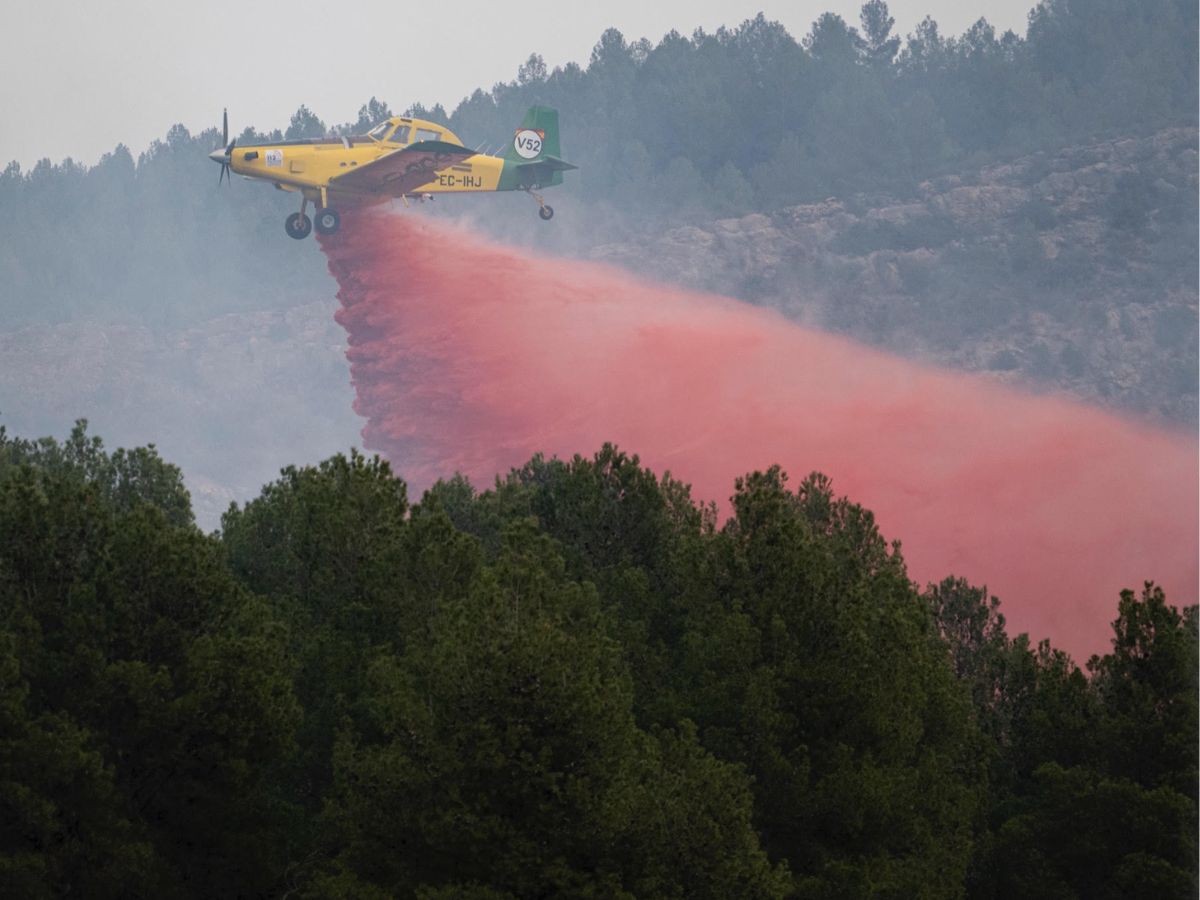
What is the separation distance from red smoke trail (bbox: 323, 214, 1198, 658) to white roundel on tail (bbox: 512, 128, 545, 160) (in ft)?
16.1

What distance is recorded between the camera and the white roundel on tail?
81.9 m

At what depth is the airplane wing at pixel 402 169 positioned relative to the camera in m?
67.2

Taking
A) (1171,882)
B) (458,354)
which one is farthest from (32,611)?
(458,354)

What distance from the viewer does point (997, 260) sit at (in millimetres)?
119250

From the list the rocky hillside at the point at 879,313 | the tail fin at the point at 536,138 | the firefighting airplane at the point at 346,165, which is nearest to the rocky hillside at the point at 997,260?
the rocky hillside at the point at 879,313

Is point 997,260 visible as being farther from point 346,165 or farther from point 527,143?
point 346,165

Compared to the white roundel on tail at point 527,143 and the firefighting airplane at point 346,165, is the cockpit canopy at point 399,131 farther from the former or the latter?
the white roundel on tail at point 527,143

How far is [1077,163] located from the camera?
121 metres

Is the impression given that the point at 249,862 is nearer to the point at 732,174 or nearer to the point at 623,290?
the point at 623,290

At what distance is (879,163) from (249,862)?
100108 millimetres

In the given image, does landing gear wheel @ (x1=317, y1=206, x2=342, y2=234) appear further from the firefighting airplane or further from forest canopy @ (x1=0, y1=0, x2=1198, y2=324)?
forest canopy @ (x1=0, y1=0, x2=1198, y2=324)

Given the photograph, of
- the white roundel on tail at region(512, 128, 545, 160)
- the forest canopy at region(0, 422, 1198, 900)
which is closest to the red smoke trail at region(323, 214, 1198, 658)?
the white roundel on tail at region(512, 128, 545, 160)

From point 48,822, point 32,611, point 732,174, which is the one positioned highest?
point 732,174

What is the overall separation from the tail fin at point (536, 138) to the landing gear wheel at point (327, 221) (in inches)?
583
